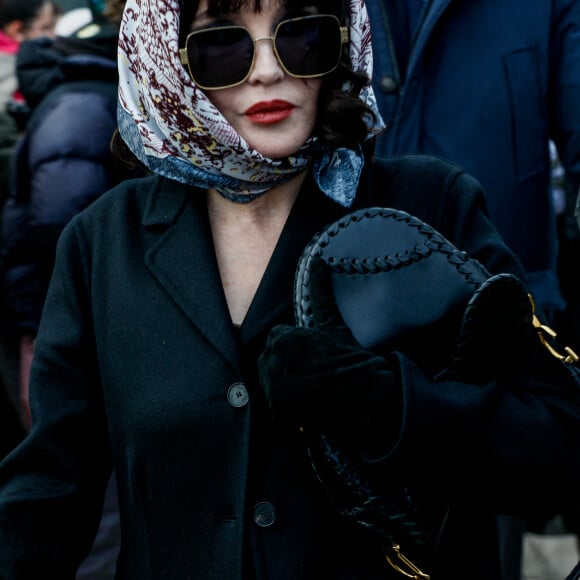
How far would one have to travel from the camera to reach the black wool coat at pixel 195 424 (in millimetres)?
1616

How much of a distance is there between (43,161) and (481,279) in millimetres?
1981

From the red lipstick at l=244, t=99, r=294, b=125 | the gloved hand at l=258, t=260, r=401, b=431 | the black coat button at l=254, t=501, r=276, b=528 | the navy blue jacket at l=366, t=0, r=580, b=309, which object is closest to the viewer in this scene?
the gloved hand at l=258, t=260, r=401, b=431

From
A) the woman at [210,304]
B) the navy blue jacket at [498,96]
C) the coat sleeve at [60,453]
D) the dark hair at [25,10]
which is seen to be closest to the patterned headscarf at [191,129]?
the woman at [210,304]

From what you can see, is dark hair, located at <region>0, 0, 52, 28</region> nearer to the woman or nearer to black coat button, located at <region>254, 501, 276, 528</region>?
the woman

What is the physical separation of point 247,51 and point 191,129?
18 cm

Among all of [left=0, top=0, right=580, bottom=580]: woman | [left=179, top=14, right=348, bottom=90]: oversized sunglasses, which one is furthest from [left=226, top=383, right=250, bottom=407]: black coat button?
[left=179, top=14, right=348, bottom=90]: oversized sunglasses

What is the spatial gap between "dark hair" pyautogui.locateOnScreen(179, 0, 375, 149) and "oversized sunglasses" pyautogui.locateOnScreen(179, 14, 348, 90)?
39mm

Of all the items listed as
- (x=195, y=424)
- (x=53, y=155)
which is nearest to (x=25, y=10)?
(x=53, y=155)

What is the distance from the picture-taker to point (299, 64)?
1.81 m

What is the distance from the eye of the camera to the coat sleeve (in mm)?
1832

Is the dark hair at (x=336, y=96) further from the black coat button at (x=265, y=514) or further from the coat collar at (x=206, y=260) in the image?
the black coat button at (x=265, y=514)

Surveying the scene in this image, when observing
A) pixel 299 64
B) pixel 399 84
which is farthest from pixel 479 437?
pixel 399 84

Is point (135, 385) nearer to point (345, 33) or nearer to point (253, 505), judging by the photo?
point (253, 505)

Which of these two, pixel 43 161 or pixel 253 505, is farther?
pixel 43 161
